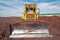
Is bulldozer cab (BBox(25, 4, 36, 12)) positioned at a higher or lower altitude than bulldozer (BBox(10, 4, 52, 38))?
higher

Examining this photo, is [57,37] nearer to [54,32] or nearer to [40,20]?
[54,32]

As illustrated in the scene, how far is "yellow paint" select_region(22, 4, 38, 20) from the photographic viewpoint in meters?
4.57

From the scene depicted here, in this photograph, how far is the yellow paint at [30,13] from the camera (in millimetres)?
4574

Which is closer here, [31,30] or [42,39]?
[42,39]

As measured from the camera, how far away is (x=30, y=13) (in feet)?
15.1

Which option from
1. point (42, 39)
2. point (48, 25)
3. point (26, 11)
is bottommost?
point (42, 39)

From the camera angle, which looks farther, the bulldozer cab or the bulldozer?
the bulldozer cab

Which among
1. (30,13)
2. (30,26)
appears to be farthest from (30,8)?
(30,26)

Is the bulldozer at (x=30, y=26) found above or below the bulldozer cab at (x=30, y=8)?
below

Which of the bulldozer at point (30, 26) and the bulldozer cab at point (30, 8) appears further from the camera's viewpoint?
the bulldozer cab at point (30, 8)

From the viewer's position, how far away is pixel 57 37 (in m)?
4.42

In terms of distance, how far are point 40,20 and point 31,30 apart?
406mm

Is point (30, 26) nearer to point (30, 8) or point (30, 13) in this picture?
point (30, 13)

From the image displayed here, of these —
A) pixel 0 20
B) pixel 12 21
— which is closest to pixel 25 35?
pixel 12 21
